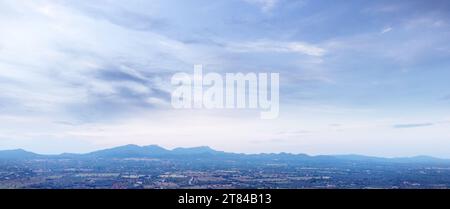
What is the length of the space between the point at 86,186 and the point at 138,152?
7.07 ft

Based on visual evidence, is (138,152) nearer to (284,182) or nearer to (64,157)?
(64,157)

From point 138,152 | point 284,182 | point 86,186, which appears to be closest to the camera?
point 86,186

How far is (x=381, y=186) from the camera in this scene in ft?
12.9

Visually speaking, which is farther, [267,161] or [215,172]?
[267,161]

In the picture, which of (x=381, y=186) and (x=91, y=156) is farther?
(x=91, y=156)
